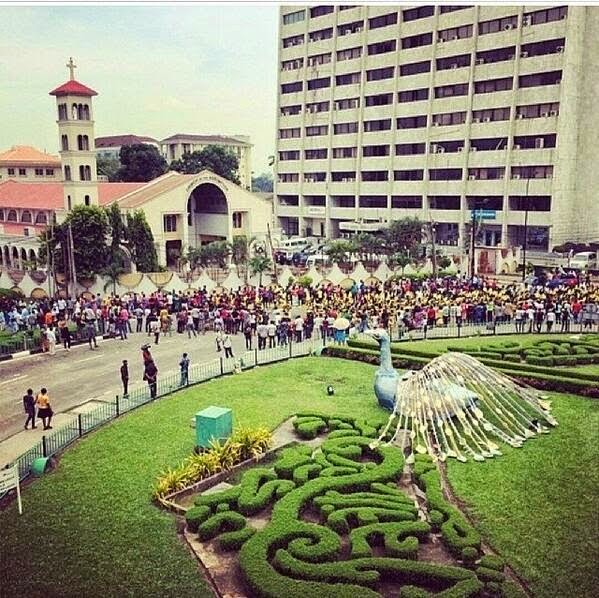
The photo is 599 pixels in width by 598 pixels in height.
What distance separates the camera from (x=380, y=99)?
1592 inches

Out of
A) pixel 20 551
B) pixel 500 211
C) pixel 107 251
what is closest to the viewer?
pixel 20 551

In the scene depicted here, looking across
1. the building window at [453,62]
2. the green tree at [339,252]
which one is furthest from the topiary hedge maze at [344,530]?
the building window at [453,62]

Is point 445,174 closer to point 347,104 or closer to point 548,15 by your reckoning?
point 347,104

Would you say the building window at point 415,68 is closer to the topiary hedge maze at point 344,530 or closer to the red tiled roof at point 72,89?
the red tiled roof at point 72,89

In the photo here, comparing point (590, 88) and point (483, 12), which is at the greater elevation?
point (483, 12)

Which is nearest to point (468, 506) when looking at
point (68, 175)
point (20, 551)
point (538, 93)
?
point (20, 551)

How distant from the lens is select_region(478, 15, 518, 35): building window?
33.6 m

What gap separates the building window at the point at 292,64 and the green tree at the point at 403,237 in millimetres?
15595

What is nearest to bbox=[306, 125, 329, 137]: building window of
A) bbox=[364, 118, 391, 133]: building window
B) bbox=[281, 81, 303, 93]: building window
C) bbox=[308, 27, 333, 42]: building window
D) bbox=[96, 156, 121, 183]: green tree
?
bbox=[281, 81, 303, 93]: building window

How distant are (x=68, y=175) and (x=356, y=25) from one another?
1363 inches

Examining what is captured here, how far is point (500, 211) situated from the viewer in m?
36.1

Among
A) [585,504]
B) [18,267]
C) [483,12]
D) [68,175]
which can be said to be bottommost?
[585,504]

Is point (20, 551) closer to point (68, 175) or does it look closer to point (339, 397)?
point (68, 175)

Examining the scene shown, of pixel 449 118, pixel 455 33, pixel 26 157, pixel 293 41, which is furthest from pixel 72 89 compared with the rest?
pixel 293 41
